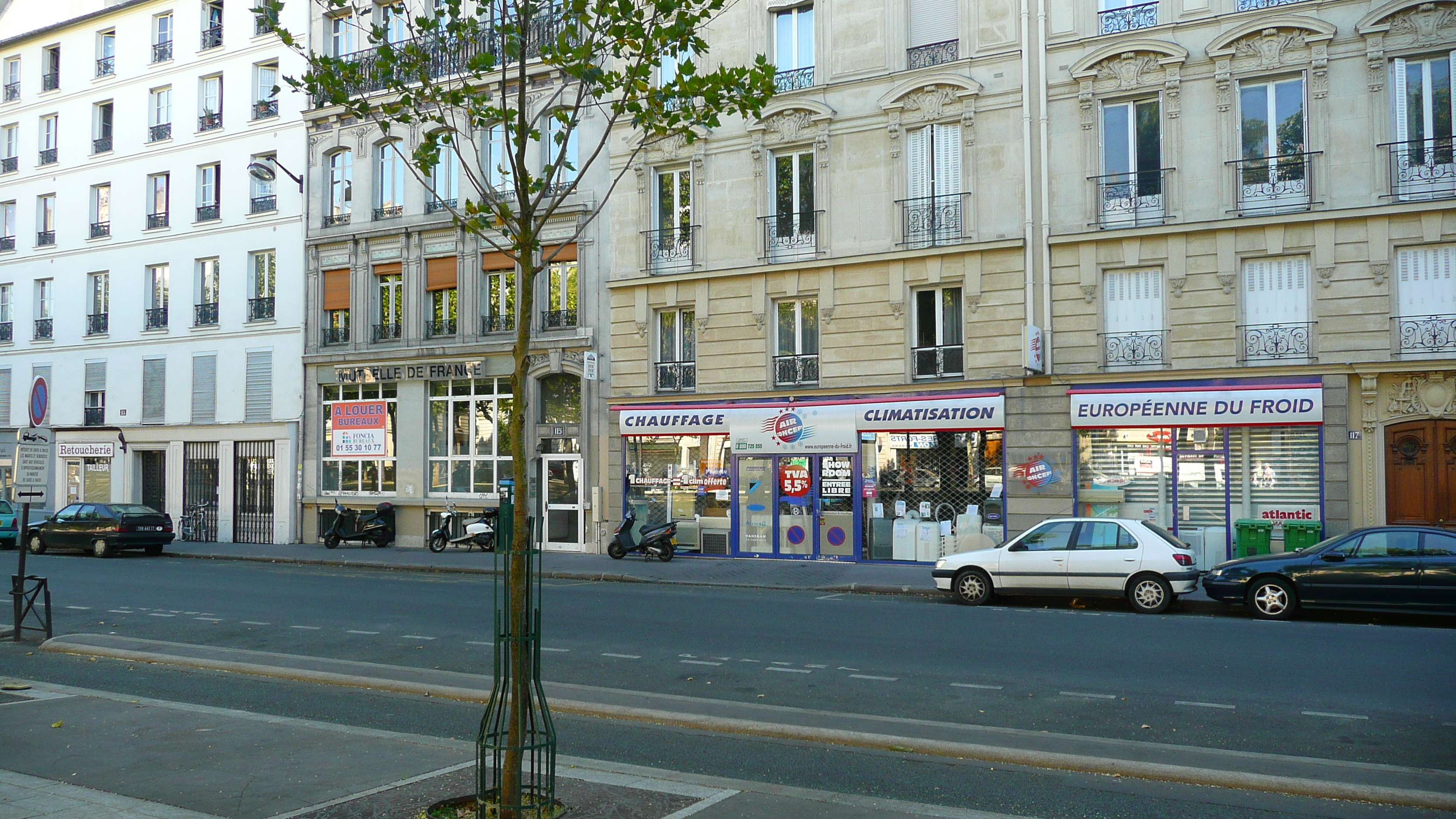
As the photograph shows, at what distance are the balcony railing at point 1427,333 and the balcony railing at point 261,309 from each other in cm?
2771

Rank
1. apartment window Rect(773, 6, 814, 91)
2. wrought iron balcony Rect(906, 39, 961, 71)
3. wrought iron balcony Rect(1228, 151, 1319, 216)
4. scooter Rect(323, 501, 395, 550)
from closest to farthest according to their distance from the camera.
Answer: wrought iron balcony Rect(1228, 151, 1319, 216) < wrought iron balcony Rect(906, 39, 961, 71) < apartment window Rect(773, 6, 814, 91) < scooter Rect(323, 501, 395, 550)

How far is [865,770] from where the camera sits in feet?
23.3

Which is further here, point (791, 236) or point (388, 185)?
point (388, 185)

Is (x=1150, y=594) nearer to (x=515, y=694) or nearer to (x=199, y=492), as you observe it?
(x=515, y=694)

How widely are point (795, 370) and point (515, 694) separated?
60.6ft

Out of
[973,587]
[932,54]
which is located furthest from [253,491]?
[973,587]

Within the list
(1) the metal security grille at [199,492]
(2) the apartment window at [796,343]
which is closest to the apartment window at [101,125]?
(1) the metal security grille at [199,492]

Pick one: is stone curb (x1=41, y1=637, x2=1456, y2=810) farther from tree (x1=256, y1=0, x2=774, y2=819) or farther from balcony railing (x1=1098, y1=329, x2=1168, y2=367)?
balcony railing (x1=1098, y1=329, x2=1168, y2=367)

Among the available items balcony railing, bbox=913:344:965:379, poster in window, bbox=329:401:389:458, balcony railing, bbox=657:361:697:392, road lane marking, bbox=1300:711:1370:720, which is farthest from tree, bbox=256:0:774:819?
poster in window, bbox=329:401:389:458

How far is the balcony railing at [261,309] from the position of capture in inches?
1237

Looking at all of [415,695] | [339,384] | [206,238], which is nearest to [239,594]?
[415,695]

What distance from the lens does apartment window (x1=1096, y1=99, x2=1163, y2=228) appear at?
20516mm

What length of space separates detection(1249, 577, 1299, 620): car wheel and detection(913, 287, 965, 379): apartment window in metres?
8.37

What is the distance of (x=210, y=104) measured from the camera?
3300 cm
